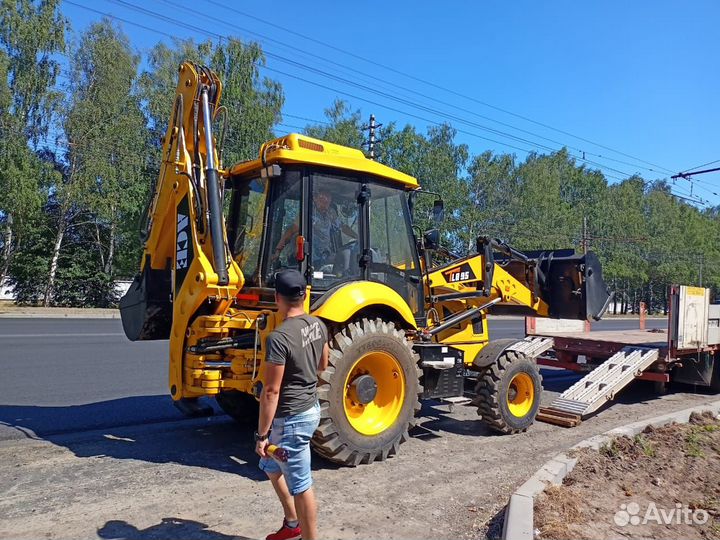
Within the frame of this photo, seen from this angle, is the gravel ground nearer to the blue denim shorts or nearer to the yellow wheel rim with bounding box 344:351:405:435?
the yellow wheel rim with bounding box 344:351:405:435

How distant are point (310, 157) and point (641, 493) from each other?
13.5ft

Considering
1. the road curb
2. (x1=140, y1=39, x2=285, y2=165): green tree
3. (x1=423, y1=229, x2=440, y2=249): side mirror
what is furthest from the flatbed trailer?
(x1=140, y1=39, x2=285, y2=165): green tree

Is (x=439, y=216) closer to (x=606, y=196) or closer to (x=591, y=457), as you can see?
(x=591, y=457)

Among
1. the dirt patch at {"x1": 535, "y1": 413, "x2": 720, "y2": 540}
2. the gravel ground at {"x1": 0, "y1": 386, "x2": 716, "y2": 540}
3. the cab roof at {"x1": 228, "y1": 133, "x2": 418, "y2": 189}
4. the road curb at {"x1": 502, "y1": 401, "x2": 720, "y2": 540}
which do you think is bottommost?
the gravel ground at {"x1": 0, "y1": 386, "x2": 716, "y2": 540}

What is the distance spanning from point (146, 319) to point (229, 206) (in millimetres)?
1476

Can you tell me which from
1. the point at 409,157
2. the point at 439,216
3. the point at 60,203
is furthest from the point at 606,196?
the point at 439,216

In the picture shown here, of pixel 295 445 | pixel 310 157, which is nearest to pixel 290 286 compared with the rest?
pixel 295 445

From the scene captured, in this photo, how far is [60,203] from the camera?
2945 cm

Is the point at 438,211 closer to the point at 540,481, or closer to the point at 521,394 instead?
the point at 521,394

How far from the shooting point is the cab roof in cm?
538

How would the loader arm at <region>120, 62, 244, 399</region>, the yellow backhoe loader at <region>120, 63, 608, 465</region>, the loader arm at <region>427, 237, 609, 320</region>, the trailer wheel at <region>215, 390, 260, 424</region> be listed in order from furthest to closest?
the loader arm at <region>427, 237, 609, 320</region> → the trailer wheel at <region>215, 390, 260, 424</region> → the loader arm at <region>120, 62, 244, 399</region> → the yellow backhoe loader at <region>120, 63, 608, 465</region>

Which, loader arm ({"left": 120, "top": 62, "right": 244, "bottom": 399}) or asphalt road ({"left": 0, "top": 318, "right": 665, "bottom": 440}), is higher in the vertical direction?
loader arm ({"left": 120, "top": 62, "right": 244, "bottom": 399})

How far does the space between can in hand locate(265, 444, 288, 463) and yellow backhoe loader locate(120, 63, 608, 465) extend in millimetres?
1657

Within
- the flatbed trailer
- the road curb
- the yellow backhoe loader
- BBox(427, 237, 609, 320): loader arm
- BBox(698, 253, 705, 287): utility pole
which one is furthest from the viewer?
BBox(698, 253, 705, 287): utility pole
